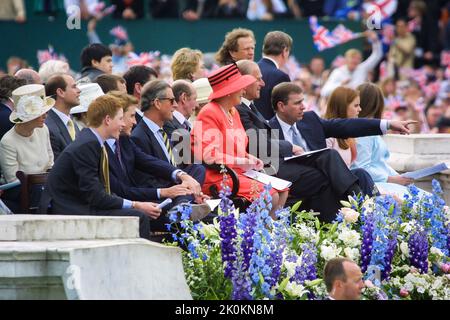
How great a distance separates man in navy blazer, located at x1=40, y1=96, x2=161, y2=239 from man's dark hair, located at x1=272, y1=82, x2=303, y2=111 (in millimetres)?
2563

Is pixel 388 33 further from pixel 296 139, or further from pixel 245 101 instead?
pixel 245 101

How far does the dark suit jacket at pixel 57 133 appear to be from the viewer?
11141 mm

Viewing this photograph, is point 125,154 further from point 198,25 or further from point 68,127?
point 198,25

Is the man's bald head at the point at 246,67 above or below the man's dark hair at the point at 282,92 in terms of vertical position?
above

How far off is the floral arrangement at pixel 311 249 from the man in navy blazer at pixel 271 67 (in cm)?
229

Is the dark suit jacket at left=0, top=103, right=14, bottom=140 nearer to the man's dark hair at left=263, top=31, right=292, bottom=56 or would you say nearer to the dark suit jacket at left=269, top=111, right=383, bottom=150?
the dark suit jacket at left=269, top=111, right=383, bottom=150

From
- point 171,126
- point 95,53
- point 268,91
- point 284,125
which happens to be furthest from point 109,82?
point 268,91

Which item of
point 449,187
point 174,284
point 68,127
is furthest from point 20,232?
point 449,187

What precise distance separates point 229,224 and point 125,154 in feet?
7.02

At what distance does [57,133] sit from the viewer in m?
11.2

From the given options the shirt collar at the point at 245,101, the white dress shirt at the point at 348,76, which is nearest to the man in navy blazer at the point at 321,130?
the shirt collar at the point at 245,101

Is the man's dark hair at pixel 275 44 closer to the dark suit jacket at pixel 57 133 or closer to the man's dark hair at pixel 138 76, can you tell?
the man's dark hair at pixel 138 76

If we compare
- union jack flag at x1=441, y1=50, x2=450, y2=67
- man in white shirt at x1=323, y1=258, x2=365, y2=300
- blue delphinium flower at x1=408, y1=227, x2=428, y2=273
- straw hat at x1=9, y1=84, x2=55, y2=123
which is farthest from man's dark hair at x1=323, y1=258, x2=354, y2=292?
union jack flag at x1=441, y1=50, x2=450, y2=67

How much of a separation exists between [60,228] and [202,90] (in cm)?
490
